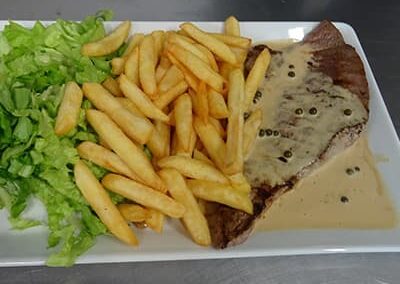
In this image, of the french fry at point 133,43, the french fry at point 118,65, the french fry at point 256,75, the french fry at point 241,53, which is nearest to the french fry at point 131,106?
the french fry at point 118,65

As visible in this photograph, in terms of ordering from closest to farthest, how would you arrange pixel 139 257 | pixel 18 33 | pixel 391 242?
pixel 139 257, pixel 391 242, pixel 18 33

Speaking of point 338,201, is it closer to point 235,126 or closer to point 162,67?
point 235,126

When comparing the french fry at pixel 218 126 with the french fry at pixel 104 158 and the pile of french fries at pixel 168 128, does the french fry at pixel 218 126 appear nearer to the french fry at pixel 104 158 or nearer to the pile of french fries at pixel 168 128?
the pile of french fries at pixel 168 128

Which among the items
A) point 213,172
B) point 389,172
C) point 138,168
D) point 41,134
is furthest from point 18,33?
point 389,172

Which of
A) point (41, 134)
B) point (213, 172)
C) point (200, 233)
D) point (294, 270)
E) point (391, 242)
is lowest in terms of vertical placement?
point (294, 270)

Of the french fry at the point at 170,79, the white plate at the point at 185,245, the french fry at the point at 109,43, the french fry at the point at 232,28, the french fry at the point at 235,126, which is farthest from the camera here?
the french fry at the point at 232,28

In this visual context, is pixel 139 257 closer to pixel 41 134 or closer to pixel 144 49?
pixel 41 134

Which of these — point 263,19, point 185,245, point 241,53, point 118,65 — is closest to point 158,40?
point 118,65
